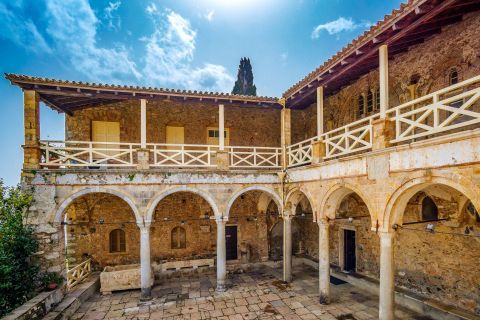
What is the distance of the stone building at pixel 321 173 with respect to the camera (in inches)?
252

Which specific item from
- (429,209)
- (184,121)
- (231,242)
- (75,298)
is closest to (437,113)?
(429,209)

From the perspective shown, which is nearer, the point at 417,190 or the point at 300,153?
the point at 417,190

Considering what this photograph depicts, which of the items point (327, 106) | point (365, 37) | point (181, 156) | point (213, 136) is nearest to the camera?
point (365, 37)

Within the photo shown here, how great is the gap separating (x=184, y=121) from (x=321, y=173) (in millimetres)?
7937

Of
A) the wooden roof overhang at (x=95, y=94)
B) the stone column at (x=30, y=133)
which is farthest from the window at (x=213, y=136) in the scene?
the stone column at (x=30, y=133)

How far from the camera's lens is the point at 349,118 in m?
11.6

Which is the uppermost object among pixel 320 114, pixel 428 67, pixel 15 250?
pixel 428 67

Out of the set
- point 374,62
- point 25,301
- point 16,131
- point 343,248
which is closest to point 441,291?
point 343,248

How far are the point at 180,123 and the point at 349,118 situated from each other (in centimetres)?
858

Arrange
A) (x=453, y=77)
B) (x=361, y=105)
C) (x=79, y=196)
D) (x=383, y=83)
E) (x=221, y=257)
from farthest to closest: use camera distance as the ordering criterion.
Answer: (x=361, y=105), (x=221, y=257), (x=79, y=196), (x=453, y=77), (x=383, y=83)

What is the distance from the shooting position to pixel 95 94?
10031 mm

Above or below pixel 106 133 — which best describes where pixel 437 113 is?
below

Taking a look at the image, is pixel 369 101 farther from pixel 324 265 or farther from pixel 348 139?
pixel 324 265

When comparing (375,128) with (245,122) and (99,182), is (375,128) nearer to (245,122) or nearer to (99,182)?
(245,122)
